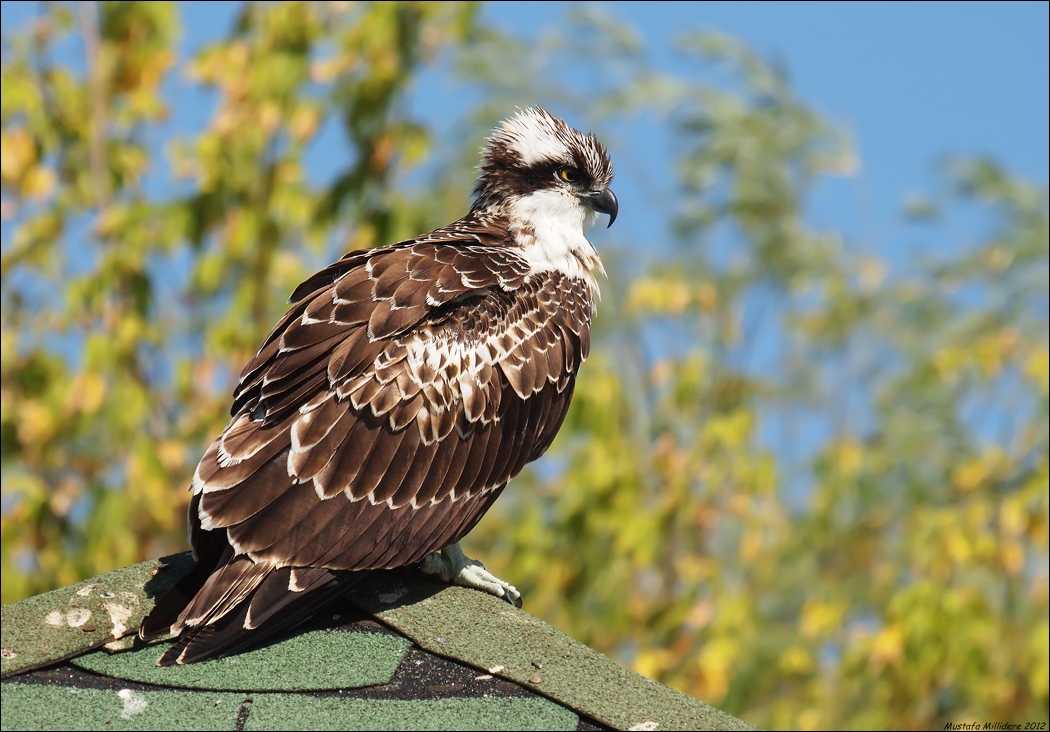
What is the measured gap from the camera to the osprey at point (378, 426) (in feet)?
15.8

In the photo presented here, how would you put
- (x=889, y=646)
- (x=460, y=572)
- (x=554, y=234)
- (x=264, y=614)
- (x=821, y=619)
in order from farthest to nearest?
(x=821, y=619), (x=889, y=646), (x=554, y=234), (x=460, y=572), (x=264, y=614)

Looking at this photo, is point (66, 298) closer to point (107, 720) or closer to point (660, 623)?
point (660, 623)

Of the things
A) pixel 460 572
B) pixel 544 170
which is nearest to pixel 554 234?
pixel 544 170

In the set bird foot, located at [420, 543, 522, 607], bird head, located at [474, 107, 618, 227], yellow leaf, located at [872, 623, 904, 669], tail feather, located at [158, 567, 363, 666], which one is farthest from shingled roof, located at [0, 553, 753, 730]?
yellow leaf, located at [872, 623, 904, 669]

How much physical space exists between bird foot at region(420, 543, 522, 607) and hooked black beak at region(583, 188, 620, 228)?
2297 millimetres

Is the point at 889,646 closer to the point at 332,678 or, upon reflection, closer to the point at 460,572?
the point at 460,572

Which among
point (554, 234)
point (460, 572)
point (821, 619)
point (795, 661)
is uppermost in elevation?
point (821, 619)

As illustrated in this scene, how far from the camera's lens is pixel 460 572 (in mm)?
5469

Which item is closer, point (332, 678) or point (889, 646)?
point (332, 678)

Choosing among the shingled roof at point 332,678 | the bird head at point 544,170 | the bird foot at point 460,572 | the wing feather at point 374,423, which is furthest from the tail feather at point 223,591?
the bird head at point 544,170

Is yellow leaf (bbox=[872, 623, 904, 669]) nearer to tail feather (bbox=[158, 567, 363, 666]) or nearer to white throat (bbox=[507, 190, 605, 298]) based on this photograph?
white throat (bbox=[507, 190, 605, 298])

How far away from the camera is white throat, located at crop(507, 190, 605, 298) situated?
6359 mm

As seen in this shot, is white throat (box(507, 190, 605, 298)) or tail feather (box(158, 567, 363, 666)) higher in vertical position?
white throat (box(507, 190, 605, 298))

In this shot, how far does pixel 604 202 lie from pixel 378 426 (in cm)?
232
